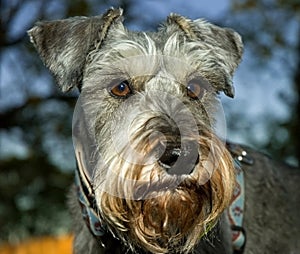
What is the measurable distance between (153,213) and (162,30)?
4.71ft

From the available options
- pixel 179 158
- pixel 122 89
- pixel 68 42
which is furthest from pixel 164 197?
pixel 68 42

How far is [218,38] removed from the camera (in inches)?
198

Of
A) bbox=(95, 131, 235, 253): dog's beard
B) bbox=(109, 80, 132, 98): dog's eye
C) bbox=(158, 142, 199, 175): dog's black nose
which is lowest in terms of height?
bbox=(95, 131, 235, 253): dog's beard

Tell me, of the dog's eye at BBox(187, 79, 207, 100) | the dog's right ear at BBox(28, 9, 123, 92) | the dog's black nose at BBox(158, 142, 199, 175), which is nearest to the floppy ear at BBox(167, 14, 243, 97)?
the dog's eye at BBox(187, 79, 207, 100)

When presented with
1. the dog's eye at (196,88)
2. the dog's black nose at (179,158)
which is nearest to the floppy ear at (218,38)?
the dog's eye at (196,88)

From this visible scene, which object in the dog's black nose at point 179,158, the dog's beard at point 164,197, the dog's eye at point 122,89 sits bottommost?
the dog's beard at point 164,197

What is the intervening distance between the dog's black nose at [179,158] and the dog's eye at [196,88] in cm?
75

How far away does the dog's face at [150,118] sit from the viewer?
385 centimetres

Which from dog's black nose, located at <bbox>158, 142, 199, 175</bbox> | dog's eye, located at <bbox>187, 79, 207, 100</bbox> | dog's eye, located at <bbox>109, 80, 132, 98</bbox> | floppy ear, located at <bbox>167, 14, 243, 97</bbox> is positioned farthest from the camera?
floppy ear, located at <bbox>167, 14, 243, 97</bbox>

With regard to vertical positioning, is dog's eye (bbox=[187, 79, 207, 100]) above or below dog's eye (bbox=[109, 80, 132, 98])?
below

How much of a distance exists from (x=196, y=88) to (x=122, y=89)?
46 cm

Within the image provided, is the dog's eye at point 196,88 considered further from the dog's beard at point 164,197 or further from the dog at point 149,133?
the dog's beard at point 164,197

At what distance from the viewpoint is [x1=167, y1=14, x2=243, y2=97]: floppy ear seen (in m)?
4.81

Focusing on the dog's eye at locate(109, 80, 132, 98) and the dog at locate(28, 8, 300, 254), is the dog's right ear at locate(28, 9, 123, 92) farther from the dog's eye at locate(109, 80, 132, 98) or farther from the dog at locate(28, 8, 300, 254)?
the dog's eye at locate(109, 80, 132, 98)
